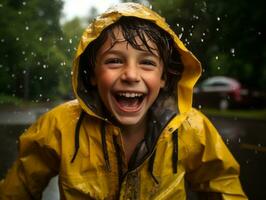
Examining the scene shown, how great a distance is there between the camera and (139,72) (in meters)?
2.73

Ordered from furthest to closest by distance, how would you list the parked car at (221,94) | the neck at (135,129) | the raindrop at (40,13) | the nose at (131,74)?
the parked car at (221,94) < the raindrop at (40,13) < the neck at (135,129) < the nose at (131,74)

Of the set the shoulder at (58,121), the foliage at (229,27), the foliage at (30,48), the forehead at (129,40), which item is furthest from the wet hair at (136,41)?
the foliage at (229,27)

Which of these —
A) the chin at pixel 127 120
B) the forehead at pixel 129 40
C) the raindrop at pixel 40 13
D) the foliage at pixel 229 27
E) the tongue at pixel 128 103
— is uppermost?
the forehead at pixel 129 40

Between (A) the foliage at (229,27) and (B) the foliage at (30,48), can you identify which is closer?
(B) the foliage at (30,48)

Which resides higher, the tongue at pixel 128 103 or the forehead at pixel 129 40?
the forehead at pixel 129 40

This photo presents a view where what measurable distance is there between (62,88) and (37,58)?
2.46 ft

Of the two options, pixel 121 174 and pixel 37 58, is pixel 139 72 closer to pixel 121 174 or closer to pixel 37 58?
pixel 121 174

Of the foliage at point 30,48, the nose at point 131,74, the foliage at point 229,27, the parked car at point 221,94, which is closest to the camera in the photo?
the nose at point 131,74

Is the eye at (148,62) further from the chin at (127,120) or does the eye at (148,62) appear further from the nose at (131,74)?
the chin at (127,120)

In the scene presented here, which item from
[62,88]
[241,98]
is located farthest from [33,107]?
[241,98]

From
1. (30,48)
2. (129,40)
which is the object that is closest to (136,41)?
(129,40)

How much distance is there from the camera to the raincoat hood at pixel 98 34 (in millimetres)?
2791

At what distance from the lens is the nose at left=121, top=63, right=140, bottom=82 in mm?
2661

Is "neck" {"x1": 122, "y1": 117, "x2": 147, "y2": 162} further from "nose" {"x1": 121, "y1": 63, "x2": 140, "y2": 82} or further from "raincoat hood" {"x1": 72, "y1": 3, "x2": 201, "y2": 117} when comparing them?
"nose" {"x1": 121, "y1": 63, "x2": 140, "y2": 82}
